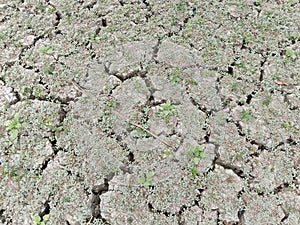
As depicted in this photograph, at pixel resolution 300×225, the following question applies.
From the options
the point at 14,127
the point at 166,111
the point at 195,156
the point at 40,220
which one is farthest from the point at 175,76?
the point at 40,220

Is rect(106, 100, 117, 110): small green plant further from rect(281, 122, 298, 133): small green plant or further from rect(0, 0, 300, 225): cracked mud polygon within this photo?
rect(281, 122, 298, 133): small green plant

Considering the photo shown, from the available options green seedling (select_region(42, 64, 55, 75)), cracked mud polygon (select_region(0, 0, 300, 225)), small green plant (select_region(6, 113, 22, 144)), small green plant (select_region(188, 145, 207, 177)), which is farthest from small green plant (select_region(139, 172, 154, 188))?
green seedling (select_region(42, 64, 55, 75))

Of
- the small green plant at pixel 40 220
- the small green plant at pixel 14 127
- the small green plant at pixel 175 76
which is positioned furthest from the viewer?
the small green plant at pixel 175 76

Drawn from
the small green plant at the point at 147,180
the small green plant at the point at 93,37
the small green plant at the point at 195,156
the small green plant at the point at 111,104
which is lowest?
the small green plant at the point at 147,180

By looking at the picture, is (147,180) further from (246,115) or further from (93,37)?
(93,37)

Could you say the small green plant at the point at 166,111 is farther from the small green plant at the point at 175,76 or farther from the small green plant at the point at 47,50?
the small green plant at the point at 47,50

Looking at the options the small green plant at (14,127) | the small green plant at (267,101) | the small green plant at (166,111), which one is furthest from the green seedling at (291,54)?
the small green plant at (14,127)
